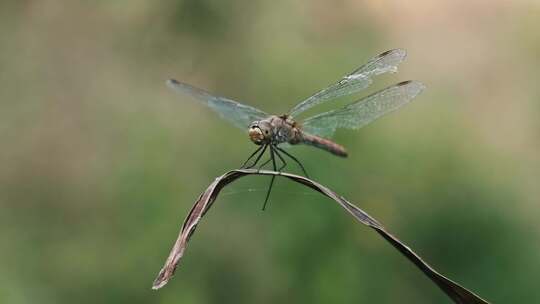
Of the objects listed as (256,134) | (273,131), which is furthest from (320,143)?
(256,134)

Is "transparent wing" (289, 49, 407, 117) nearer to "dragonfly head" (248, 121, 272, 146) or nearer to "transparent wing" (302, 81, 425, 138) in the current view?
"transparent wing" (302, 81, 425, 138)

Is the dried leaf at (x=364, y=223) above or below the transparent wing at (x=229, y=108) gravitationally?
below

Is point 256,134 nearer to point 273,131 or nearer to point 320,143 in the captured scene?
point 273,131

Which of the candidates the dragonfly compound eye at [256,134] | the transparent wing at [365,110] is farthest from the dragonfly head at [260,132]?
the transparent wing at [365,110]

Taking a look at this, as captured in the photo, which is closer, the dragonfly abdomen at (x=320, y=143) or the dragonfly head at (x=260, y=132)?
the dragonfly head at (x=260, y=132)

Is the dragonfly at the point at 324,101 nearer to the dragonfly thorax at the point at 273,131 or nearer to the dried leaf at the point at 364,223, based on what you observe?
the dragonfly thorax at the point at 273,131

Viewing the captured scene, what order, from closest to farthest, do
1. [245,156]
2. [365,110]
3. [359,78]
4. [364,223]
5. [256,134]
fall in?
[364,223], [256,134], [359,78], [365,110], [245,156]

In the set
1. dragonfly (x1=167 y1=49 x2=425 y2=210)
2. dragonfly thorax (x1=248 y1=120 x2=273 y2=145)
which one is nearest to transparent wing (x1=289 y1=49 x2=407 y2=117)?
dragonfly (x1=167 y1=49 x2=425 y2=210)

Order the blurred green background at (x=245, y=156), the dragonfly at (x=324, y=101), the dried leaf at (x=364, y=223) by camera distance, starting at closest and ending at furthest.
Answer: the dried leaf at (x=364, y=223)
the dragonfly at (x=324, y=101)
the blurred green background at (x=245, y=156)
